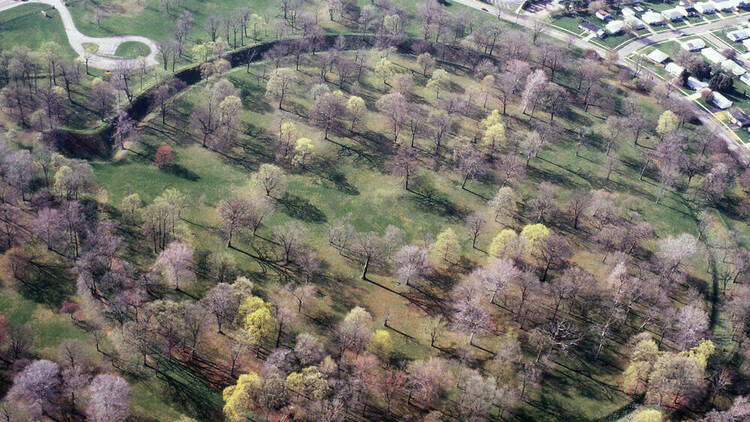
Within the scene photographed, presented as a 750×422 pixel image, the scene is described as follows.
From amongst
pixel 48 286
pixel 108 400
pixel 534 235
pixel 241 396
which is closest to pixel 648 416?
pixel 534 235

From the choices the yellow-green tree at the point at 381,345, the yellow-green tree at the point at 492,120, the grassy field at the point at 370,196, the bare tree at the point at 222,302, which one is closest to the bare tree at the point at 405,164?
the grassy field at the point at 370,196

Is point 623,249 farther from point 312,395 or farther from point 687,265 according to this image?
point 312,395

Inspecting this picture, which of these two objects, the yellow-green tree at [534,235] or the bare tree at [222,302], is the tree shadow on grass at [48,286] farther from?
the yellow-green tree at [534,235]

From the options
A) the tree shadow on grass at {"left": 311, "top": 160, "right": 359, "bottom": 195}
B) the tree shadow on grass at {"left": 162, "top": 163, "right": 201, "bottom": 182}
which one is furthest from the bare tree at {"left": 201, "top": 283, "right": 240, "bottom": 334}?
the tree shadow on grass at {"left": 311, "top": 160, "right": 359, "bottom": 195}

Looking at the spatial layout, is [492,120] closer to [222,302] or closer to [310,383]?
[222,302]

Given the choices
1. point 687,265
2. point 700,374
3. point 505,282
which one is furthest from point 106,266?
point 687,265
